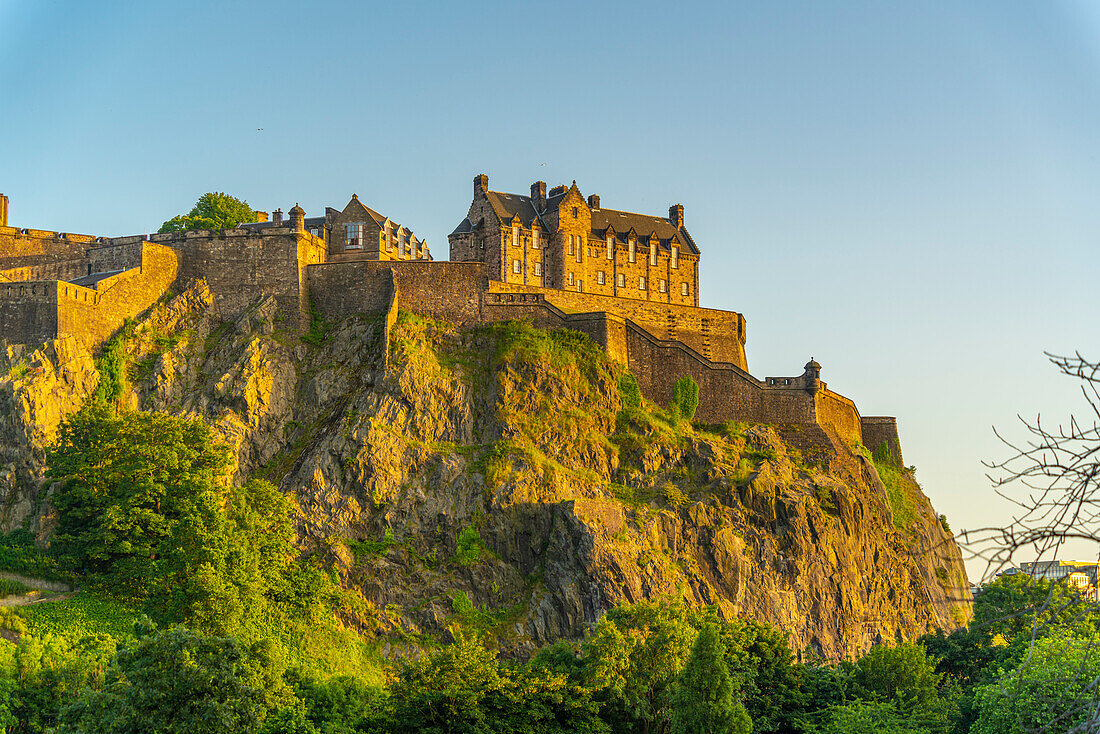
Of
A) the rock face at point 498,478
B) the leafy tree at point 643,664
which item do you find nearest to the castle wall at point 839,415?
the rock face at point 498,478

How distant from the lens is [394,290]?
186 feet

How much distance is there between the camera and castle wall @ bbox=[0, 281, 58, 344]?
50406 millimetres

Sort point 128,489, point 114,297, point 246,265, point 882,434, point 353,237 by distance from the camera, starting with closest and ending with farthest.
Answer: point 128,489, point 114,297, point 246,265, point 353,237, point 882,434

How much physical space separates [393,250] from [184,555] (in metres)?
25.8

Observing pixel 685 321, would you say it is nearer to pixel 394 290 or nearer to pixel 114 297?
pixel 394 290

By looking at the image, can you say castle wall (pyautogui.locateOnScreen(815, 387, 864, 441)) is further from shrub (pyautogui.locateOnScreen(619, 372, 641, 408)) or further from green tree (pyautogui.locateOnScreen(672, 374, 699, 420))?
shrub (pyautogui.locateOnScreen(619, 372, 641, 408))

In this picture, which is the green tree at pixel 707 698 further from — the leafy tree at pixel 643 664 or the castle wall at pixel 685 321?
the castle wall at pixel 685 321

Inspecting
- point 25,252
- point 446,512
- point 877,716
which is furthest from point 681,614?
point 25,252

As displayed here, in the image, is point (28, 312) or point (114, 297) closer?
point (28, 312)

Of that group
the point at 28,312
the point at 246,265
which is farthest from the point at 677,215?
the point at 28,312

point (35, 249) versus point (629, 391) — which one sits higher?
point (35, 249)

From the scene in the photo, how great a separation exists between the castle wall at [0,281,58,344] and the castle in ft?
0.19

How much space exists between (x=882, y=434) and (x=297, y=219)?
37987 mm

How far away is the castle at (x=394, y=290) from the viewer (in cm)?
5456
